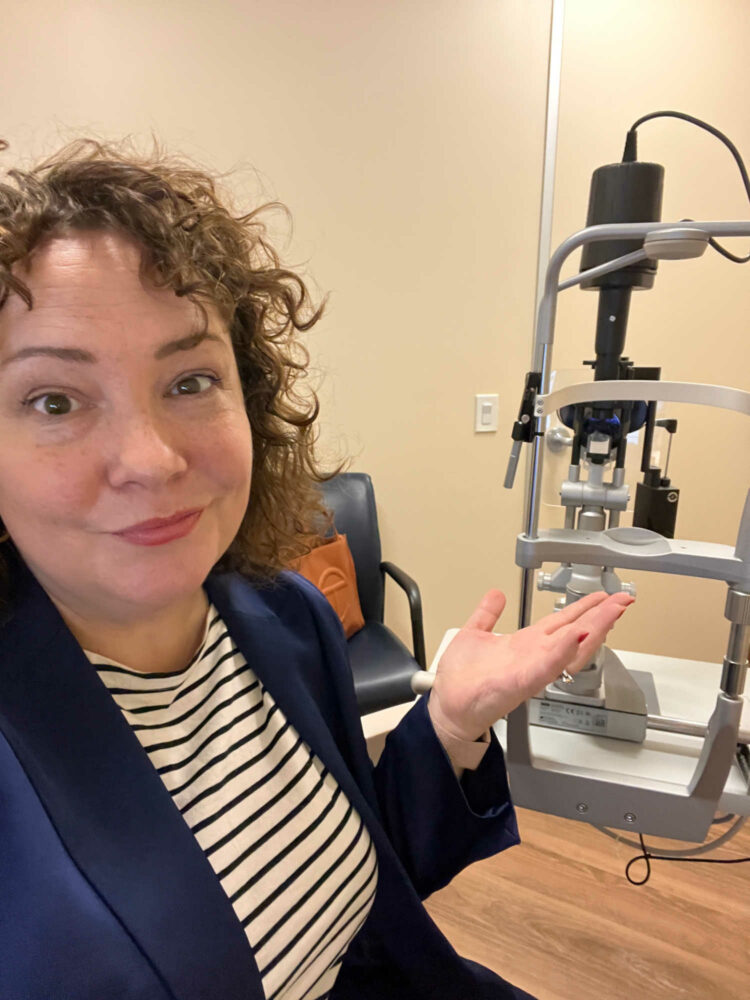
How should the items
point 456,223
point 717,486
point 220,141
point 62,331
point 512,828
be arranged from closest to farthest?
point 62,331 → point 512,828 → point 220,141 → point 456,223 → point 717,486

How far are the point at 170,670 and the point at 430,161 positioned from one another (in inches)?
63.7

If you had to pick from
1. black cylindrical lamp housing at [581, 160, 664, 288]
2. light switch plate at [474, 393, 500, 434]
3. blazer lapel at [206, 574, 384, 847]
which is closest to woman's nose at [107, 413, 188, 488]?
blazer lapel at [206, 574, 384, 847]

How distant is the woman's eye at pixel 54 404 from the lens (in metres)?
0.50

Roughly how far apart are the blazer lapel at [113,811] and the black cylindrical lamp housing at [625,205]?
0.82 meters

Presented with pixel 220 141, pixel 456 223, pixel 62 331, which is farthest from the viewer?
pixel 456 223

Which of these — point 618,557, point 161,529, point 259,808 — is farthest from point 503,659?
point 161,529

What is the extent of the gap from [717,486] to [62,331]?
219 centimetres

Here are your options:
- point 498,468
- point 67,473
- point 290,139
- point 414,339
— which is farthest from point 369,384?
point 67,473

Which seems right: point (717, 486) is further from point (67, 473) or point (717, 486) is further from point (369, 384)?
point (67, 473)

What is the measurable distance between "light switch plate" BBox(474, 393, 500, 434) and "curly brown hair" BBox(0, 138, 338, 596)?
1.07 meters

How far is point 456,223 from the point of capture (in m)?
1.78

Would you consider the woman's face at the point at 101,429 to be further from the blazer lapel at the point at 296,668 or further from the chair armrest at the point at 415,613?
the chair armrest at the point at 415,613

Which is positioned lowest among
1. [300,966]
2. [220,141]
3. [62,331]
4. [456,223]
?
[300,966]

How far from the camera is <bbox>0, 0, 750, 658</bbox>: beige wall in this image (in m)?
1.48
